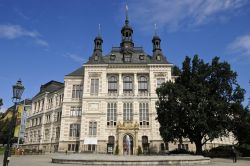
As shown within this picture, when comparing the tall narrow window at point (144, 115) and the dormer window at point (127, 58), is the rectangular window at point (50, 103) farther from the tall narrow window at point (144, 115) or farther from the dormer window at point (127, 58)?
the tall narrow window at point (144, 115)

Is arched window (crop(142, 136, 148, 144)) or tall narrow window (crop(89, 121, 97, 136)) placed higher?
tall narrow window (crop(89, 121, 97, 136))

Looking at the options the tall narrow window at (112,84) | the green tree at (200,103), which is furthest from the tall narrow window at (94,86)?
the green tree at (200,103)

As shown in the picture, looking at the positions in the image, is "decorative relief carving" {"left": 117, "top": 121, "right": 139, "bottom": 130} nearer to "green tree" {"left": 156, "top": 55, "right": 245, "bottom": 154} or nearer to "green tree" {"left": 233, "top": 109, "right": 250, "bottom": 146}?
"green tree" {"left": 156, "top": 55, "right": 245, "bottom": 154}

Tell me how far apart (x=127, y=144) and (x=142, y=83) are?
14156 mm

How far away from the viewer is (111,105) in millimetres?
58312

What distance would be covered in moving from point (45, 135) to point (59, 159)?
4294 cm

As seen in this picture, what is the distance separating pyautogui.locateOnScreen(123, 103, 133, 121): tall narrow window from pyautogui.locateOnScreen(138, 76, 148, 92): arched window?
4.67 metres

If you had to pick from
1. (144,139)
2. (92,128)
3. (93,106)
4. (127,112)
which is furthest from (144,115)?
(92,128)

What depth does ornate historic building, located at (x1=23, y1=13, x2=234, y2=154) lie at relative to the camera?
55.3 meters

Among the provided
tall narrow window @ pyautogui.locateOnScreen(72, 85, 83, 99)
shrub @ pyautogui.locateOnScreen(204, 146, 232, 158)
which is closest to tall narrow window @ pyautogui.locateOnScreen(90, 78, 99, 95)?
tall narrow window @ pyautogui.locateOnScreen(72, 85, 83, 99)

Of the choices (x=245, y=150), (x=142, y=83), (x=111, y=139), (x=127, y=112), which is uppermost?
(x=142, y=83)

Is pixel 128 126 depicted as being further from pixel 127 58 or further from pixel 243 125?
pixel 243 125

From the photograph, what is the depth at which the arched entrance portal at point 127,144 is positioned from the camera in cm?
5455

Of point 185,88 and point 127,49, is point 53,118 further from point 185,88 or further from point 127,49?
point 185,88
